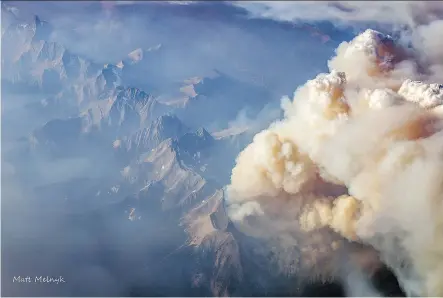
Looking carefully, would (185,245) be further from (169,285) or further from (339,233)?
(339,233)

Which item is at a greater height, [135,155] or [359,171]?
[359,171]

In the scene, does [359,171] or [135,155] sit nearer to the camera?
[359,171]

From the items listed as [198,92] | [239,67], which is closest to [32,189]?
[198,92]

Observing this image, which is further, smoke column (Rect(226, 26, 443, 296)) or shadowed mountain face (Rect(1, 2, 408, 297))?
shadowed mountain face (Rect(1, 2, 408, 297))

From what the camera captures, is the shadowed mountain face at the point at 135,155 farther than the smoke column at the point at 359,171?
Yes
